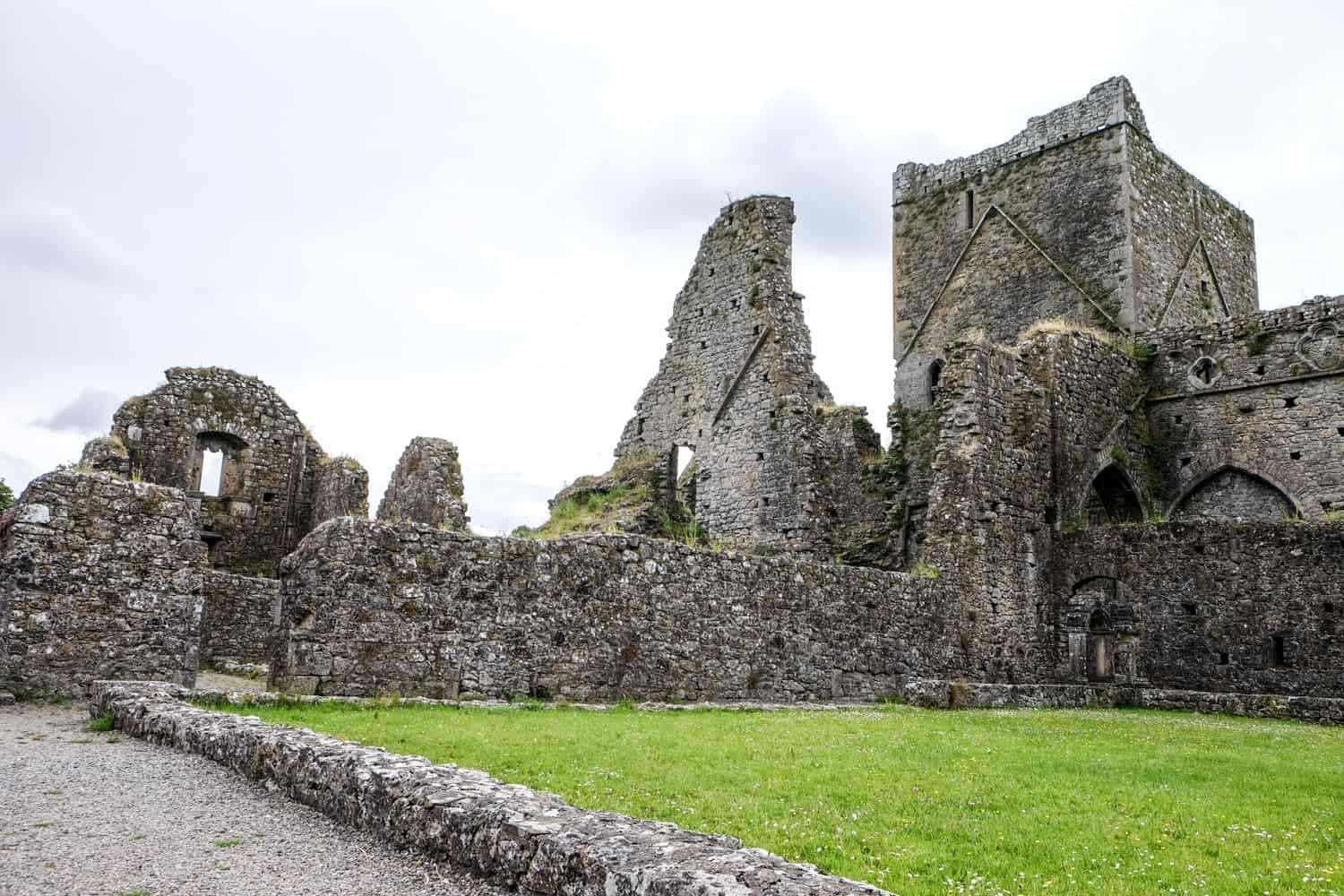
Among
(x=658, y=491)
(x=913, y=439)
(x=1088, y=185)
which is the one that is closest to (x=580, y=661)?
(x=913, y=439)

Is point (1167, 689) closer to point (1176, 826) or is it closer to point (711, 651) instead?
point (711, 651)

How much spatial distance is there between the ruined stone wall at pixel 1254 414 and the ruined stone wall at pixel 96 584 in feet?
66.7

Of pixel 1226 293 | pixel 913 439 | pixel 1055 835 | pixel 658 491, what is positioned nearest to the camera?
pixel 1055 835

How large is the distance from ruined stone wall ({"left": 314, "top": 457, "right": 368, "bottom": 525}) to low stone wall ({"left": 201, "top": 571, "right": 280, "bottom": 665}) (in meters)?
4.06

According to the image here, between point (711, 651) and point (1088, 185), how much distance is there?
62.5 ft

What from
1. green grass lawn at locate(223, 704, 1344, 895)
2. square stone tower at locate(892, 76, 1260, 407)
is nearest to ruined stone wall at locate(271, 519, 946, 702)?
green grass lawn at locate(223, 704, 1344, 895)

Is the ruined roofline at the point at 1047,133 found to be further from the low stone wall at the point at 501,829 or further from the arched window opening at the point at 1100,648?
the low stone wall at the point at 501,829

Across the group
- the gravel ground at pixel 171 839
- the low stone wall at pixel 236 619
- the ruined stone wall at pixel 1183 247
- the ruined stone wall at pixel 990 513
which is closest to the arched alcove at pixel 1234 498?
the ruined stone wall at pixel 1183 247

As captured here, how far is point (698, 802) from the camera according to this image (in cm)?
647

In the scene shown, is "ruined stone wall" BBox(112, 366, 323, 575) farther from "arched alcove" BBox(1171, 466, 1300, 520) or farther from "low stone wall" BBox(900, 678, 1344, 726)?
"arched alcove" BBox(1171, 466, 1300, 520)

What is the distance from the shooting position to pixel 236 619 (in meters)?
17.8

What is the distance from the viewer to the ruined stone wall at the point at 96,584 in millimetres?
10344

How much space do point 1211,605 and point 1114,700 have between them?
7.99 feet

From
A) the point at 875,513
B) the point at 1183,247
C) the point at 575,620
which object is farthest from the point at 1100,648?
the point at 1183,247
